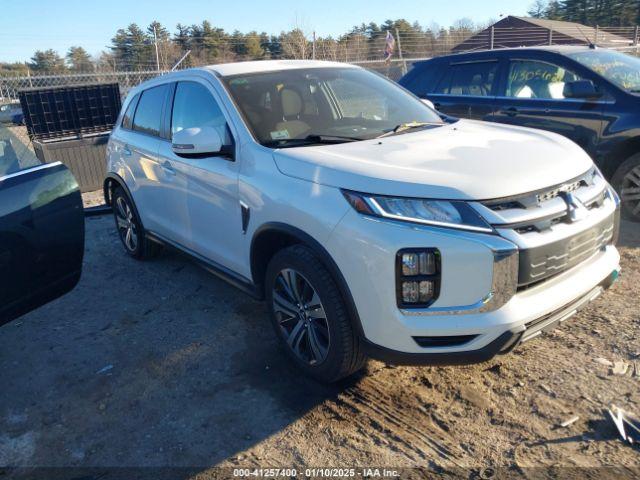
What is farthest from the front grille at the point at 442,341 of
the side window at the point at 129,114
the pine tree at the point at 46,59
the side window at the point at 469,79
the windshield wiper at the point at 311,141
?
the pine tree at the point at 46,59

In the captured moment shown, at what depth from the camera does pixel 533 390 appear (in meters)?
2.97

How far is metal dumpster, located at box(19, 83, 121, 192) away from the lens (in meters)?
8.84

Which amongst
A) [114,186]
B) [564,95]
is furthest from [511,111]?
[114,186]

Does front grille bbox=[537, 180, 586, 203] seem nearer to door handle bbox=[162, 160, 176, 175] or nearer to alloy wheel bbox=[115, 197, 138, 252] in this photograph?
door handle bbox=[162, 160, 176, 175]

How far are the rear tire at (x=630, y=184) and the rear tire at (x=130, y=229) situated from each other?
4586 mm

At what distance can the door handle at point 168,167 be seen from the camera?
13.6 feet

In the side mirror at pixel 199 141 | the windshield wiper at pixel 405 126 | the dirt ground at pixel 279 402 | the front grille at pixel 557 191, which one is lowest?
the dirt ground at pixel 279 402

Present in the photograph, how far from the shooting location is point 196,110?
13.0 ft

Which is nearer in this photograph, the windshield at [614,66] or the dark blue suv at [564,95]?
the dark blue suv at [564,95]

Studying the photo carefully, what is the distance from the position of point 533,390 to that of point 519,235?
103 centimetres

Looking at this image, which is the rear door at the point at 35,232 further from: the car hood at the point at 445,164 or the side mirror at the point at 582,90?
the side mirror at the point at 582,90

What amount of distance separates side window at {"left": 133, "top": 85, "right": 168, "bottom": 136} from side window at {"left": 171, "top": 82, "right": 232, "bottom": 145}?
304mm

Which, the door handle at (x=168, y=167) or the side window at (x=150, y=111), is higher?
the side window at (x=150, y=111)

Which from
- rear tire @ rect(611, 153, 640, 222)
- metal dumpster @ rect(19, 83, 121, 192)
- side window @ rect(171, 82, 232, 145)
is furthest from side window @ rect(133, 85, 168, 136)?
metal dumpster @ rect(19, 83, 121, 192)
